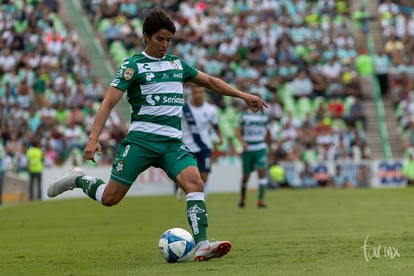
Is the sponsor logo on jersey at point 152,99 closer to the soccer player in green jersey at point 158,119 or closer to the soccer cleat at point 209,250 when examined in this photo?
the soccer player in green jersey at point 158,119

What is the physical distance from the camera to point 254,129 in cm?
2286

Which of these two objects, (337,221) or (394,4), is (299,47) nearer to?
(394,4)

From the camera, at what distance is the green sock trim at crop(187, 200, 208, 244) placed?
10602mm

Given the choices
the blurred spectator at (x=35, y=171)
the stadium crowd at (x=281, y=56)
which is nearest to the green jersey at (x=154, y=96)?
the blurred spectator at (x=35, y=171)

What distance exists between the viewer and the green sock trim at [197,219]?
34.8ft

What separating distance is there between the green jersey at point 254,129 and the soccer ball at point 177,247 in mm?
12080

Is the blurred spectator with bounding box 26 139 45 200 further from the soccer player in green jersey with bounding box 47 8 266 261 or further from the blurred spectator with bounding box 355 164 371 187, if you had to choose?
the soccer player in green jersey with bounding box 47 8 266 261

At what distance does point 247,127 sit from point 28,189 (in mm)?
10881

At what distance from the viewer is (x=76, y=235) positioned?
15.4 m

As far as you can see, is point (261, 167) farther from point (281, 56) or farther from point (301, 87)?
point (281, 56)

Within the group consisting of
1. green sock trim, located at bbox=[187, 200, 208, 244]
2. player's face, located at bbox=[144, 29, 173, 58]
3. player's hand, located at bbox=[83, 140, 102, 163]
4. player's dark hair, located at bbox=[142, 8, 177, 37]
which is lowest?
green sock trim, located at bbox=[187, 200, 208, 244]

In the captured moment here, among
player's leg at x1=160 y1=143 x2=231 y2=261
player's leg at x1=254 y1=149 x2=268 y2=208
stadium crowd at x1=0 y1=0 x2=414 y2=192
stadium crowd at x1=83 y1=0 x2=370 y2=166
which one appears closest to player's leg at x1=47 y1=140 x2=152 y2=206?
player's leg at x1=160 y1=143 x2=231 y2=261

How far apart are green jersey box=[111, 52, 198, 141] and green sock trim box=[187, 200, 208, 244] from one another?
2.66 ft

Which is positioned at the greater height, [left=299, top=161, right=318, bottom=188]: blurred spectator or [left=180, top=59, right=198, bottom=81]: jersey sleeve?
[left=180, top=59, right=198, bottom=81]: jersey sleeve
